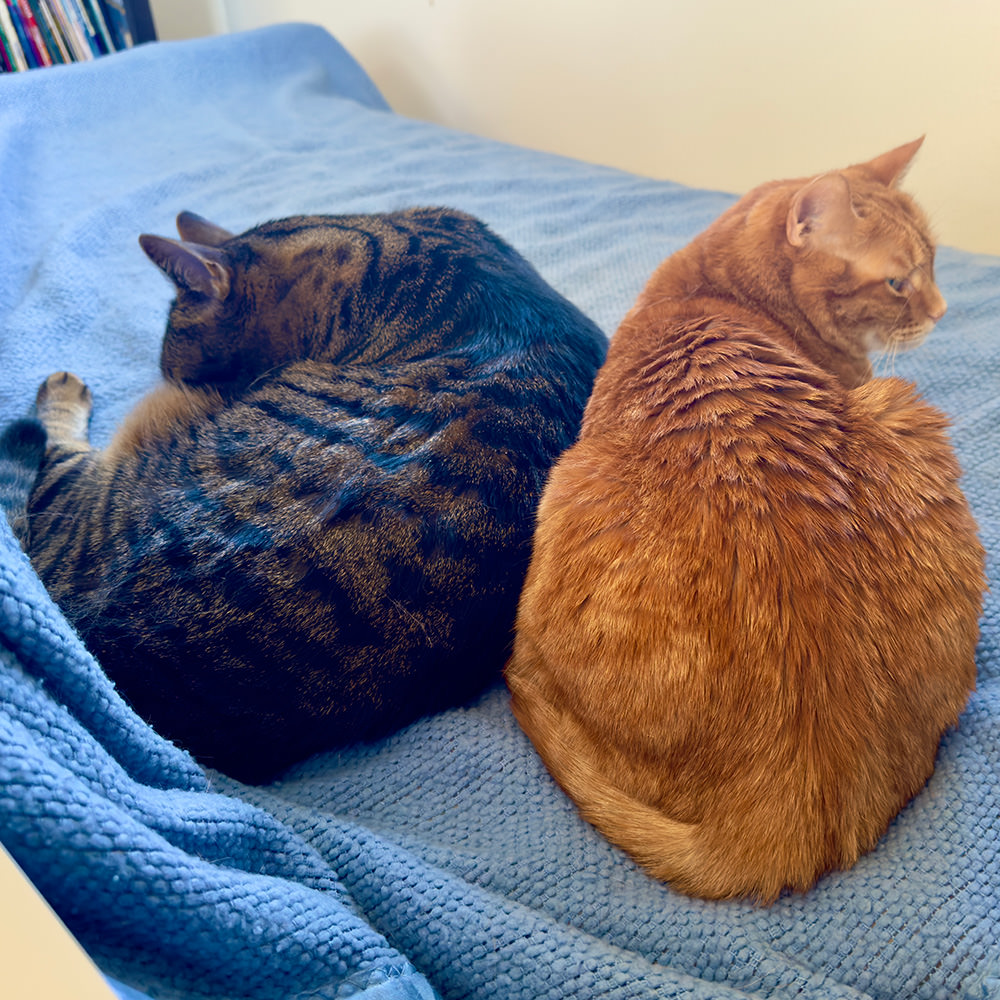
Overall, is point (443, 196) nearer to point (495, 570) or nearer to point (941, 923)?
point (495, 570)

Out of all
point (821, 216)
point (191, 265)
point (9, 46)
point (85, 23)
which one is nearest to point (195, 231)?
point (191, 265)

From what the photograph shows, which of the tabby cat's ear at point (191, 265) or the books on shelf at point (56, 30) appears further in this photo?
the books on shelf at point (56, 30)

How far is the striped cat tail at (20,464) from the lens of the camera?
31.7 inches

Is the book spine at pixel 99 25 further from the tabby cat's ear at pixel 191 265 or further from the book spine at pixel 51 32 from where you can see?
the tabby cat's ear at pixel 191 265

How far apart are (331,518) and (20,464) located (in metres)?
0.49

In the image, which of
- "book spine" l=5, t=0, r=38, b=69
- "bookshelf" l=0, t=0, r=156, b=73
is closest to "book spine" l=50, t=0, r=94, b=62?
"bookshelf" l=0, t=0, r=156, b=73

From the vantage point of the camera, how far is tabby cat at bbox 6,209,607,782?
659 millimetres

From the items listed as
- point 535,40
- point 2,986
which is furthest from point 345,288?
point 535,40

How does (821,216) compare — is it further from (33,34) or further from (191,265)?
(33,34)

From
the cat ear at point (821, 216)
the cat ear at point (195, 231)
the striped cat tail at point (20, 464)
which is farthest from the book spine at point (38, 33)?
the cat ear at point (821, 216)

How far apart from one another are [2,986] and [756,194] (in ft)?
3.69

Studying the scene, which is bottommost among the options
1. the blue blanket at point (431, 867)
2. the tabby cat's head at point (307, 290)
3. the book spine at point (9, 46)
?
the blue blanket at point (431, 867)

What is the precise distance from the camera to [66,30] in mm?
2293

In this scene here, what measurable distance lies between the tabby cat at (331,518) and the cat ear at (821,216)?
28 cm
